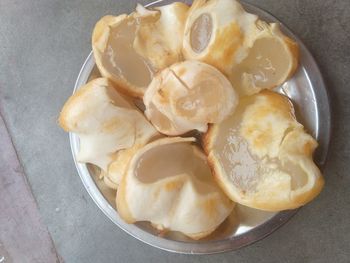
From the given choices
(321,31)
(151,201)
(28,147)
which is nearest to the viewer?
(151,201)

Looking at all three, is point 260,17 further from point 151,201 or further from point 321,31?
point 151,201

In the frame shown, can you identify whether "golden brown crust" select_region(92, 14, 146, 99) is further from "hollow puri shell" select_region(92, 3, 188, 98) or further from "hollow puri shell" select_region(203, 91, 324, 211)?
"hollow puri shell" select_region(203, 91, 324, 211)

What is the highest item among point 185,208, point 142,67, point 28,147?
point 142,67

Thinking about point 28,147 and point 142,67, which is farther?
point 28,147

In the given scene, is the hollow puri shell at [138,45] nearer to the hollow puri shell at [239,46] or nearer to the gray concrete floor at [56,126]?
the hollow puri shell at [239,46]

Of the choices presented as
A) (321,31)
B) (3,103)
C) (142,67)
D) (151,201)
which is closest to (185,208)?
(151,201)

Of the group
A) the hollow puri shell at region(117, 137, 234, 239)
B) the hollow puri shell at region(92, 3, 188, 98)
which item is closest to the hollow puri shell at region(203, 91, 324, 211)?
the hollow puri shell at region(117, 137, 234, 239)

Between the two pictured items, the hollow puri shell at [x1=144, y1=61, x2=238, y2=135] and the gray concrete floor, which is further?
the gray concrete floor

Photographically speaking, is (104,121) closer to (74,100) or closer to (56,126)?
(74,100)
